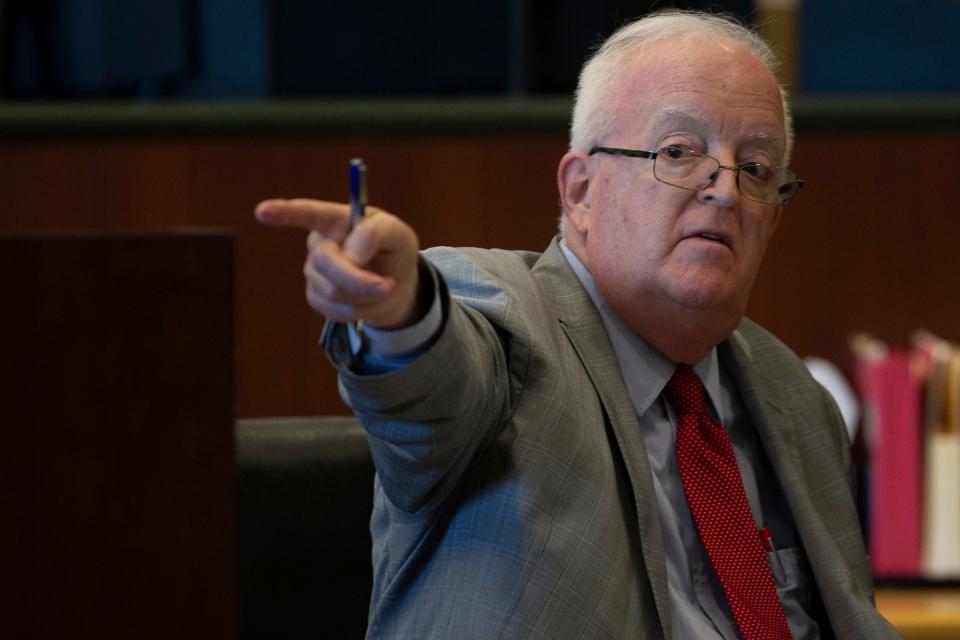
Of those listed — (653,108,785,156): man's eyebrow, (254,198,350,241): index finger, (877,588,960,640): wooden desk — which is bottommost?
(877,588,960,640): wooden desk

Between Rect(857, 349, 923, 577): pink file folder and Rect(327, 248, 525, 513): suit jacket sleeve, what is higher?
Rect(327, 248, 525, 513): suit jacket sleeve

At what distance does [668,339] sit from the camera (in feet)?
4.32

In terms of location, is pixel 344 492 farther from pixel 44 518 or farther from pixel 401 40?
Result: pixel 401 40

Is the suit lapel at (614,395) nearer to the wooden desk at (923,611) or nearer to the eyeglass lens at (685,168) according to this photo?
the eyeglass lens at (685,168)

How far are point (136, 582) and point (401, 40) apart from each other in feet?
6.06

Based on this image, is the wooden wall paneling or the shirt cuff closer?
the shirt cuff

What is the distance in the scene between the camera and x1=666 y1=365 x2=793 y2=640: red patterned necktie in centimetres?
127

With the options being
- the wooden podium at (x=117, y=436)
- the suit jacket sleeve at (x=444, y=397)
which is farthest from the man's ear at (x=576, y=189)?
the wooden podium at (x=117, y=436)

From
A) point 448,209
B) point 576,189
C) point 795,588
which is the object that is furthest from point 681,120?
point 448,209

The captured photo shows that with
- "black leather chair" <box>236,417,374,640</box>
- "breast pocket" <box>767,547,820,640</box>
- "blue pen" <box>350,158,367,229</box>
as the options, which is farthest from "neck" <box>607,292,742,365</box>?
"blue pen" <box>350,158,367,229</box>

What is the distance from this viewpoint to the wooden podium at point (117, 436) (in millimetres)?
1126

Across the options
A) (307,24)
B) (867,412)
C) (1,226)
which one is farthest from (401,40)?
(867,412)

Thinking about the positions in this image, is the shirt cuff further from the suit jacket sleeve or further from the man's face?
the man's face

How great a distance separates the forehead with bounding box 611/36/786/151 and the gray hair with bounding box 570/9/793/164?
0.01 m
